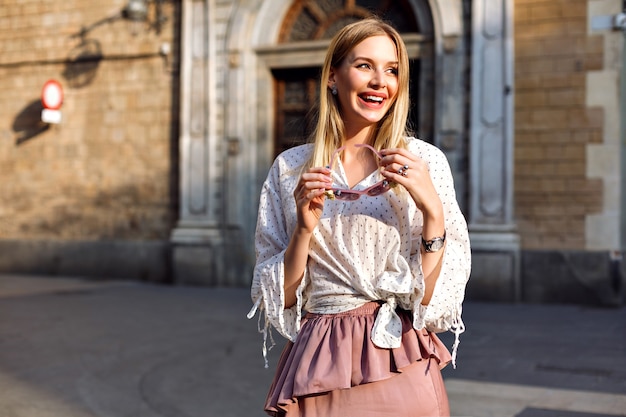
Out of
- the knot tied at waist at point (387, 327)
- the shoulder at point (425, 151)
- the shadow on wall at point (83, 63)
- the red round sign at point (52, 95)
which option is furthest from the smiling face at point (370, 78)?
the red round sign at point (52, 95)

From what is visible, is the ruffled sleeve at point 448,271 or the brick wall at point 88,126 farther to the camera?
the brick wall at point 88,126

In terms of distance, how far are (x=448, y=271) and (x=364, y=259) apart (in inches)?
8.7

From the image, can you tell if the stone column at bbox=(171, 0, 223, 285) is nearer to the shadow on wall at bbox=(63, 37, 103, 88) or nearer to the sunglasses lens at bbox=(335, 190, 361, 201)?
the shadow on wall at bbox=(63, 37, 103, 88)

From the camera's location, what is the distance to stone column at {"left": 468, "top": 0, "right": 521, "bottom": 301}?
437 inches

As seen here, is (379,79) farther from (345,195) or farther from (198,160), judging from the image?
(198,160)

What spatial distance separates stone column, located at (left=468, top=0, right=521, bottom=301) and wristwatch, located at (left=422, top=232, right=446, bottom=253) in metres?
9.14

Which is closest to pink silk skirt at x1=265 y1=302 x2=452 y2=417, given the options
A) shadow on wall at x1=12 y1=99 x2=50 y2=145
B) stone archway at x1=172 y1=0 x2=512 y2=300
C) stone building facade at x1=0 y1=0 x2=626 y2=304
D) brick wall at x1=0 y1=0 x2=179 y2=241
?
stone building facade at x1=0 y1=0 x2=626 y2=304

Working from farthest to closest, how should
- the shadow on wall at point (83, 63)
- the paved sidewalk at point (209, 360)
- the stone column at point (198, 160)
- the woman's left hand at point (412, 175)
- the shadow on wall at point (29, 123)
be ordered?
the shadow on wall at point (29, 123) < the shadow on wall at point (83, 63) < the stone column at point (198, 160) < the paved sidewalk at point (209, 360) < the woman's left hand at point (412, 175)

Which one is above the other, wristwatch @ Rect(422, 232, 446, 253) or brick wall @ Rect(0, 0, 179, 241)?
brick wall @ Rect(0, 0, 179, 241)

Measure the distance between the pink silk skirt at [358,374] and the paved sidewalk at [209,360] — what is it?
3.08 meters

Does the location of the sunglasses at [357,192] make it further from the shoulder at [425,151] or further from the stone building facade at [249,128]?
the stone building facade at [249,128]

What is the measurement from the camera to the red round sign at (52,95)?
1455 centimetres

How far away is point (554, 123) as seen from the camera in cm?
1112

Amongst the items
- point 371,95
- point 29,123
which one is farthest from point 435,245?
point 29,123
